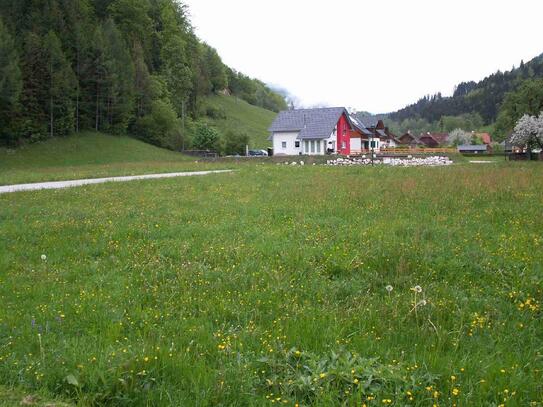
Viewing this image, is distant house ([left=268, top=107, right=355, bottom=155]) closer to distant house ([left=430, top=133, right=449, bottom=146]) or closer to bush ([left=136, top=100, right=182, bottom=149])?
bush ([left=136, top=100, right=182, bottom=149])

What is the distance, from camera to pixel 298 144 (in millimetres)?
66125

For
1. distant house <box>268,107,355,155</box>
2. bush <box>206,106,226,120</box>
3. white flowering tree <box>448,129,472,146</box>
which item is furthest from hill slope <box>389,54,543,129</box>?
distant house <box>268,107,355,155</box>

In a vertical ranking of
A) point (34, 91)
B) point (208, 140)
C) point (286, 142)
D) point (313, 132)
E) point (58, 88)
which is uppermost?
point (58, 88)

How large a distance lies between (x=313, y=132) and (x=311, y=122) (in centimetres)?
233

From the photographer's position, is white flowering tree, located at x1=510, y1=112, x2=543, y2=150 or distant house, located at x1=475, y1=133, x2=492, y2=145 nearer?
white flowering tree, located at x1=510, y1=112, x2=543, y2=150

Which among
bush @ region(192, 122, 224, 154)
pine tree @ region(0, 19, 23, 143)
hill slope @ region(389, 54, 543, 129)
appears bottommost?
bush @ region(192, 122, 224, 154)

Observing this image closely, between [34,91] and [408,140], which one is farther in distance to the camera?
[408,140]

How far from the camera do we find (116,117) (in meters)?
63.0

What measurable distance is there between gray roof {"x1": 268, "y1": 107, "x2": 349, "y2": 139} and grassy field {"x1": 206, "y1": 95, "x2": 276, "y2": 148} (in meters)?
21.9

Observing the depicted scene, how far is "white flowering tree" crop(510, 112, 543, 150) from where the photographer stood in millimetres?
54031

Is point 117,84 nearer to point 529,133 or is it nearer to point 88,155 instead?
point 88,155

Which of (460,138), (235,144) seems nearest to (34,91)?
(235,144)

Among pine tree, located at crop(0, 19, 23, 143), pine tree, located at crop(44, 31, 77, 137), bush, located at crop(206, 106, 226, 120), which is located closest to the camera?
pine tree, located at crop(0, 19, 23, 143)

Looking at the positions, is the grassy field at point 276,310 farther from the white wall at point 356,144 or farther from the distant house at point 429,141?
the distant house at point 429,141
